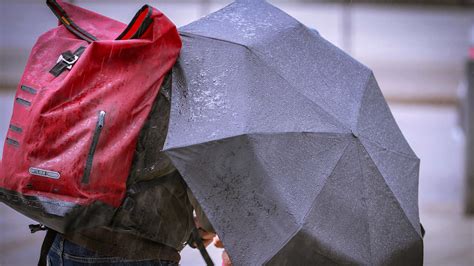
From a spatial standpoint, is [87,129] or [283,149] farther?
[283,149]

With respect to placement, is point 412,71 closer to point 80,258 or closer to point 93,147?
point 80,258

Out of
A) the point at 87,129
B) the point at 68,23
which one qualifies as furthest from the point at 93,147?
the point at 68,23

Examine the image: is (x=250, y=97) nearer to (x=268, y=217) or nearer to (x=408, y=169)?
(x=268, y=217)

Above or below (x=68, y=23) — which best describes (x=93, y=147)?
below

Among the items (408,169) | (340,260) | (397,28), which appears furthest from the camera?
(397,28)

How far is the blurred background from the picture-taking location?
7176 mm

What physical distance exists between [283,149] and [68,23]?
0.83 metres

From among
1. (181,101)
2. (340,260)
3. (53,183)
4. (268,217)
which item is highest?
(181,101)

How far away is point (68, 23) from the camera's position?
2797mm

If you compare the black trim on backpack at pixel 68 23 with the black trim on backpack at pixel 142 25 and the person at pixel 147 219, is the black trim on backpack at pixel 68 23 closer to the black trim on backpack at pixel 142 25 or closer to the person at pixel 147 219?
the black trim on backpack at pixel 142 25

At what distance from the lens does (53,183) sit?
248 centimetres

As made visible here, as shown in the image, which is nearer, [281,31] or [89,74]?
[89,74]

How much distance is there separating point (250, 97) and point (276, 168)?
9.1 inches

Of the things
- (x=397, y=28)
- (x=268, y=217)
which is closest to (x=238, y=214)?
(x=268, y=217)
